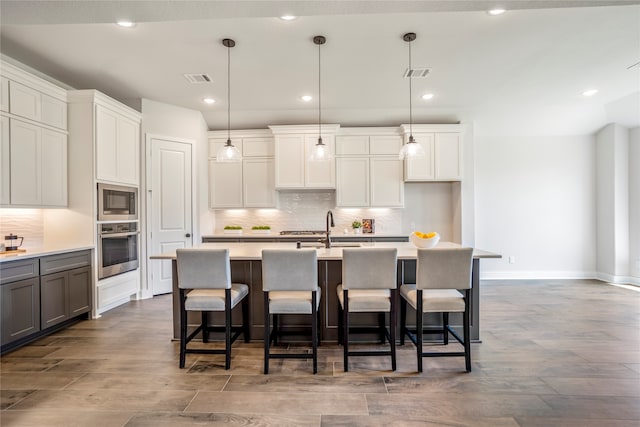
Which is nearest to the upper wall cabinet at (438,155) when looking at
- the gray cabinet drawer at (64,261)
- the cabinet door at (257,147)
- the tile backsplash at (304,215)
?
the tile backsplash at (304,215)

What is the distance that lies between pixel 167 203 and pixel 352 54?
3.39 metres

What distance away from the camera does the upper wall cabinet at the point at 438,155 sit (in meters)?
5.19

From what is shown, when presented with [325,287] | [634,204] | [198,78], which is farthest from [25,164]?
[634,204]

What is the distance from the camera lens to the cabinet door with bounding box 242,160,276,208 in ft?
17.8

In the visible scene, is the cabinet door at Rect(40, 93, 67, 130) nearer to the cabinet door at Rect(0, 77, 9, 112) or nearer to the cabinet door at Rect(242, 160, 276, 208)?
the cabinet door at Rect(0, 77, 9, 112)

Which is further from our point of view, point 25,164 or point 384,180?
point 384,180

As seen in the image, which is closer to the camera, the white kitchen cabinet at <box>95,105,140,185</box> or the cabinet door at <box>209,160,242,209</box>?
the white kitchen cabinet at <box>95,105,140,185</box>

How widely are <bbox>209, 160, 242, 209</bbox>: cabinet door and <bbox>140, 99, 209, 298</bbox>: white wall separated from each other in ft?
0.44

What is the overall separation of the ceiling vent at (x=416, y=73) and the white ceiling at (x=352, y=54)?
13cm

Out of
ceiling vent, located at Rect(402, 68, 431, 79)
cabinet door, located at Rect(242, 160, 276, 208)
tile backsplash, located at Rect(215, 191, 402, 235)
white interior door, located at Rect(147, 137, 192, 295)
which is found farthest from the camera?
tile backsplash, located at Rect(215, 191, 402, 235)

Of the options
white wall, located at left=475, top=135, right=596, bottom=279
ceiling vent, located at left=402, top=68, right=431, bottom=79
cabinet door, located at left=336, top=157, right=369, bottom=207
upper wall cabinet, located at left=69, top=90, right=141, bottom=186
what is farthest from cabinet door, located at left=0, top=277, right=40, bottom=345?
white wall, located at left=475, top=135, right=596, bottom=279

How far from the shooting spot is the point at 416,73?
388 cm

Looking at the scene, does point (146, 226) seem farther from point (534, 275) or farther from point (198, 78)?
point (534, 275)

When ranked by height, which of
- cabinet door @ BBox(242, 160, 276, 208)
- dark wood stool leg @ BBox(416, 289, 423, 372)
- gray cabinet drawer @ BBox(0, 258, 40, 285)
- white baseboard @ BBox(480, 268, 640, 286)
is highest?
cabinet door @ BBox(242, 160, 276, 208)
